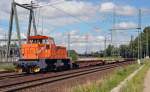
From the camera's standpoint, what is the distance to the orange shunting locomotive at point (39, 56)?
113 feet

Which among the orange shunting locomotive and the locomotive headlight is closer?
the orange shunting locomotive

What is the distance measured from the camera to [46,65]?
116 feet

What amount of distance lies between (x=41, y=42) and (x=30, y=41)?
112 cm

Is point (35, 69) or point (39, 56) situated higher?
point (39, 56)

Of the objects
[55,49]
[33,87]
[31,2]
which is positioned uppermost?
[31,2]

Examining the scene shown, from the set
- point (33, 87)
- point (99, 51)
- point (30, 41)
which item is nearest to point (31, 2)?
point (30, 41)

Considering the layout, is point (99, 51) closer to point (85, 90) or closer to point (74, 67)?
point (74, 67)

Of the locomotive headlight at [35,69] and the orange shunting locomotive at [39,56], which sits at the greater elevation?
the orange shunting locomotive at [39,56]

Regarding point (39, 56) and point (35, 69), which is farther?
point (39, 56)

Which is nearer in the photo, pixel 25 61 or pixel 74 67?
pixel 25 61

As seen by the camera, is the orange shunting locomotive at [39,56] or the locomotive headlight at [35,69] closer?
the orange shunting locomotive at [39,56]

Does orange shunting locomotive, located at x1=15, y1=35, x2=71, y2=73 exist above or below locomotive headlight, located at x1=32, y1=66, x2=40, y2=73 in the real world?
above

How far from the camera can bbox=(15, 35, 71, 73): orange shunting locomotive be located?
34.5 m

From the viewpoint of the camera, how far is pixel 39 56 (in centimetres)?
3581
